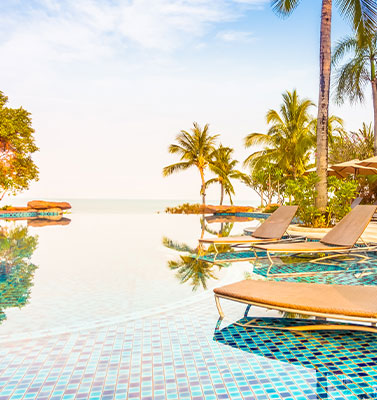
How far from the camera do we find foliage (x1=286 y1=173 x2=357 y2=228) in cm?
927

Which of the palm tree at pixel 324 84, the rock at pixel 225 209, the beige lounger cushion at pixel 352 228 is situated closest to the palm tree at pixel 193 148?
the rock at pixel 225 209

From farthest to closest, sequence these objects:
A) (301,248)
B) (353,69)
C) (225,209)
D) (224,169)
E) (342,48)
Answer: (224,169)
(225,209)
(342,48)
(353,69)
(301,248)

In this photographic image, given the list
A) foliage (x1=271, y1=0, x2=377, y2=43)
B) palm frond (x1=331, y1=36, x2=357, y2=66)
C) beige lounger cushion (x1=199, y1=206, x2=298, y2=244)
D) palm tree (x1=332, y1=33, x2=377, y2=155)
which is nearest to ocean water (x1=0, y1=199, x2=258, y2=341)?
beige lounger cushion (x1=199, y1=206, x2=298, y2=244)

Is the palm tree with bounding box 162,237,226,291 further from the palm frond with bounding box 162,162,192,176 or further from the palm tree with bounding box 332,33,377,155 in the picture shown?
the palm frond with bounding box 162,162,192,176

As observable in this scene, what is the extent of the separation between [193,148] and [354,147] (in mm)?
11358

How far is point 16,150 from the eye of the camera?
67.8ft

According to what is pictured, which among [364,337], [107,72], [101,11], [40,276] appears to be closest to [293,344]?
[364,337]

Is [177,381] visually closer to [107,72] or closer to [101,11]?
[101,11]

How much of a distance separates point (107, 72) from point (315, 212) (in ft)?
46.2

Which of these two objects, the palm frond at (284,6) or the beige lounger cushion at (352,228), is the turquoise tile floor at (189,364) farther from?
the palm frond at (284,6)

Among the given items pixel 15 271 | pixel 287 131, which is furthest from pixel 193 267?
pixel 287 131

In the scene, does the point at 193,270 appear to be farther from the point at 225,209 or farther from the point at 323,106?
the point at 225,209

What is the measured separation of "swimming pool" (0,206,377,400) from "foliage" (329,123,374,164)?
1293 centimetres

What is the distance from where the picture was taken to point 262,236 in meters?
7.25
